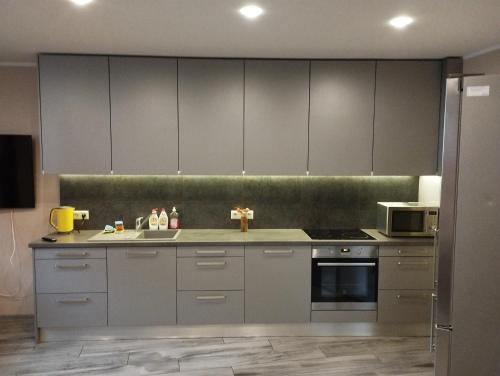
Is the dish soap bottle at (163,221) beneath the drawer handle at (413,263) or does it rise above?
above

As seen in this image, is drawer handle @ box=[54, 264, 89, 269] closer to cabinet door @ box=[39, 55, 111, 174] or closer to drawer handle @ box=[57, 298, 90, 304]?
drawer handle @ box=[57, 298, 90, 304]

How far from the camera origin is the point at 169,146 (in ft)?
11.9

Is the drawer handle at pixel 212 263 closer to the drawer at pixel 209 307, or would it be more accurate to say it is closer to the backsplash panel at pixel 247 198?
the drawer at pixel 209 307

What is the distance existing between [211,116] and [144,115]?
1.89 feet

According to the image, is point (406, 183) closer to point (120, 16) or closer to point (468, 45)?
point (468, 45)

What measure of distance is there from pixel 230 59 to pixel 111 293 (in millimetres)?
2222

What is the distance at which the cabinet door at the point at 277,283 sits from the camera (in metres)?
3.53

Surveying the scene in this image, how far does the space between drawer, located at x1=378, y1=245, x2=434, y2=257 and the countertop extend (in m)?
0.04

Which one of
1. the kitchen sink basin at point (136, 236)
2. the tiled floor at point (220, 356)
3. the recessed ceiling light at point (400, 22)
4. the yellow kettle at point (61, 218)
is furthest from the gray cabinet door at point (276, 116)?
the yellow kettle at point (61, 218)

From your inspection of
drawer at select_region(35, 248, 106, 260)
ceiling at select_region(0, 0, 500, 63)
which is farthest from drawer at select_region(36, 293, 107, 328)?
ceiling at select_region(0, 0, 500, 63)

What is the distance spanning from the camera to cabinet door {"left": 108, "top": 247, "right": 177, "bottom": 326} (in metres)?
3.45

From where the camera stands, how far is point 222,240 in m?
3.53

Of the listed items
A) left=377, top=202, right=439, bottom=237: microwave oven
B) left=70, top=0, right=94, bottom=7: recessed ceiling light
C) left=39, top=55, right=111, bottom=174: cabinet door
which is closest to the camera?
left=70, top=0, right=94, bottom=7: recessed ceiling light

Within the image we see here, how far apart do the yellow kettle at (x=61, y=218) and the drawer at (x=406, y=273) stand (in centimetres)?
276
